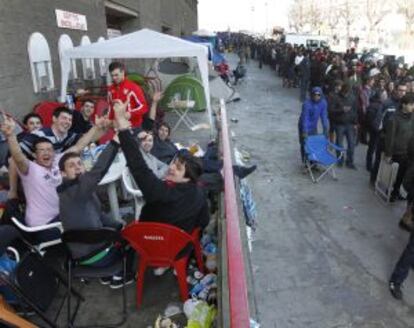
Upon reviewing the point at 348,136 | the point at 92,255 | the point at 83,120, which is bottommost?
the point at 348,136

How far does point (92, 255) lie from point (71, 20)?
944cm

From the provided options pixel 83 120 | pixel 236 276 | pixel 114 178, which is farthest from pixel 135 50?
pixel 236 276

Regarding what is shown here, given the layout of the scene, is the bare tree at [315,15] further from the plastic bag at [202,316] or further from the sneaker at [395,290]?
the plastic bag at [202,316]

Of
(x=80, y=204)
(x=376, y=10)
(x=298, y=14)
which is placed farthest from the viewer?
(x=298, y=14)

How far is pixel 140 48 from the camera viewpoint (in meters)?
8.92

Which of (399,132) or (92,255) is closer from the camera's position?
(92,255)

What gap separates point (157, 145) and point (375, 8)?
4294 cm

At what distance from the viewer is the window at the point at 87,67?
40.8 ft

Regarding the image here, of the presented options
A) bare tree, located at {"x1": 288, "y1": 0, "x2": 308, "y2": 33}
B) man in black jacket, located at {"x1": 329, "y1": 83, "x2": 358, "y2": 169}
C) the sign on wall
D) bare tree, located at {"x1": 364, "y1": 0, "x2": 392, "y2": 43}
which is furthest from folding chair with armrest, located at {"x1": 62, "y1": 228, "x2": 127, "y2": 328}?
bare tree, located at {"x1": 288, "y1": 0, "x2": 308, "y2": 33}

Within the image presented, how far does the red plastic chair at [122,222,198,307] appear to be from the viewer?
3.26 m

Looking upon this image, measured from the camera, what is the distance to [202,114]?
12.7m

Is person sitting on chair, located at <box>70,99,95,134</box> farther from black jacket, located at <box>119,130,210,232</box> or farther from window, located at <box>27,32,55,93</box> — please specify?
black jacket, located at <box>119,130,210,232</box>

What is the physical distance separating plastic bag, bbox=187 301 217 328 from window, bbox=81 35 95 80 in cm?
1059

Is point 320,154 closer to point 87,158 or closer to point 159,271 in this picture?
point 87,158
